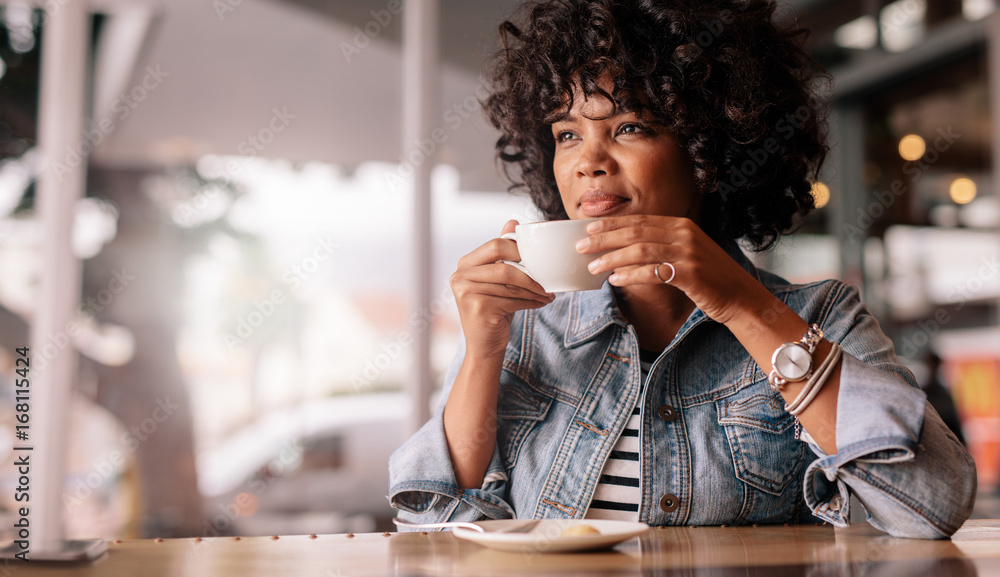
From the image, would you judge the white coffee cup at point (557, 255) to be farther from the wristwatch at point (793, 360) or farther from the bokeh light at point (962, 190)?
the bokeh light at point (962, 190)

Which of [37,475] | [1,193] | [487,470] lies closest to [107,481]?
[37,475]

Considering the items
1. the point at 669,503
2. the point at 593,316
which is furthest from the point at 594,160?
the point at 669,503

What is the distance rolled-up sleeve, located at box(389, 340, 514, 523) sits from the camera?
107 cm

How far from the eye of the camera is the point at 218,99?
2730 millimetres

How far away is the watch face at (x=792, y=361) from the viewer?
0.92m

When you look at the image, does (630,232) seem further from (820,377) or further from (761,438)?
(761,438)

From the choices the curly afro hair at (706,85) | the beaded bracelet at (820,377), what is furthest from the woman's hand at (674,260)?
the curly afro hair at (706,85)

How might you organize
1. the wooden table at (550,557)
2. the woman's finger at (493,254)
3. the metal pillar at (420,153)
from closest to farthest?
the wooden table at (550,557) → the woman's finger at (493,254) → the metal pillar at (420,153)

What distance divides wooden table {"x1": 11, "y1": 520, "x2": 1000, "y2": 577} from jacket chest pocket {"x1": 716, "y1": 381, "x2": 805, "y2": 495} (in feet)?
0.58

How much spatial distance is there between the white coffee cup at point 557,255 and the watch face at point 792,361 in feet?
0.79

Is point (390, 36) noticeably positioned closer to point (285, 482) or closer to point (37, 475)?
point (285, 482)

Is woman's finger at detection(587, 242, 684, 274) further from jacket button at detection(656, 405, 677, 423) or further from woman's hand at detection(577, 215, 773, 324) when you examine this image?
jacket button at detection(656, 405, 677, 423)

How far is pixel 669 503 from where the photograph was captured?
1.07m

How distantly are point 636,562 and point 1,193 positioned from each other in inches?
101
